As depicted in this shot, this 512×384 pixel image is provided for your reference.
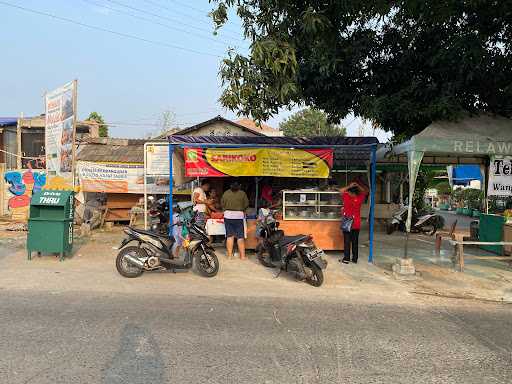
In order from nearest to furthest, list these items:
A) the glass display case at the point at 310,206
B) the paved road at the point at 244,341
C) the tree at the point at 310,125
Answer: the paved road at the point at 244,341, the glass display case at the point at 310,206, the tree at the point at 310,125

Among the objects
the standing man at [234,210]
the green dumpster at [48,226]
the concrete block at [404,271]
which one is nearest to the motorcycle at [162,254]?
the standing man at [234,210]

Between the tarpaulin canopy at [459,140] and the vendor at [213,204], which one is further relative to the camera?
the vendor at [213,204]

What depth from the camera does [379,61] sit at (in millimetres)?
9102

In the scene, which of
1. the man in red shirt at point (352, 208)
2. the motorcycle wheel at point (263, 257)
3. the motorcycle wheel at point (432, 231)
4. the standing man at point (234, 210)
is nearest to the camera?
the motorcycle wheel at point (263, 257)

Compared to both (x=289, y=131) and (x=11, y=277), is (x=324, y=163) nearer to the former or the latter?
(x=11, y=277)

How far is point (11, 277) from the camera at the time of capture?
23.8 feet

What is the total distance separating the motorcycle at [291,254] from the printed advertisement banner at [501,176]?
3.38 metres

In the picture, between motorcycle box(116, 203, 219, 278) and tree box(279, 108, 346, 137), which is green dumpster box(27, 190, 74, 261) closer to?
motorcycle box(116, 203, 219, 278)

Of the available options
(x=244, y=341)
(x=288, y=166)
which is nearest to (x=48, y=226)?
(x=288, y=166)

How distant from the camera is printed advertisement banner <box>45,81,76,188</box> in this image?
10391 mm

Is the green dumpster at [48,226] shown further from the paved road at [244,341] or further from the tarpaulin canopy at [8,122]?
the tarpaulin canopy at [8,122]

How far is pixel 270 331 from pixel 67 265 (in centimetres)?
527

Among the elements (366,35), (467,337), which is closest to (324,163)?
(366,35)

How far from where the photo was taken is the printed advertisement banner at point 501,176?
7.59 meters
